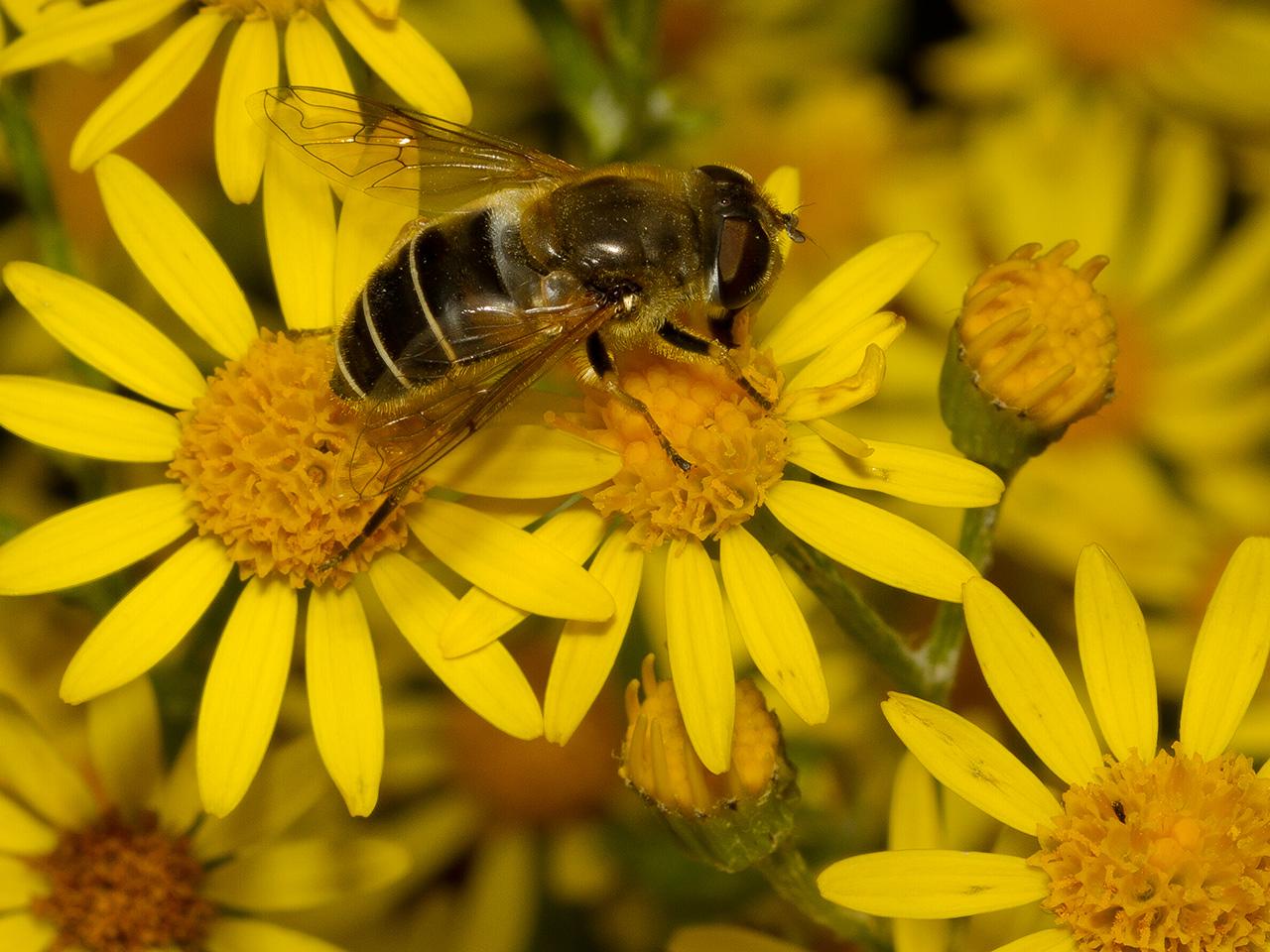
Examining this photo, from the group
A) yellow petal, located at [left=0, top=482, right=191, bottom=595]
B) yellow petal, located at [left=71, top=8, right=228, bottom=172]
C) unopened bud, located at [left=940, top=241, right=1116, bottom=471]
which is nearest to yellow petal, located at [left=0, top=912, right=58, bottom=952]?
yellow petal, located at [left=0, top=482, right=191, bottom=595]

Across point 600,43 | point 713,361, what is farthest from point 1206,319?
point 713,361

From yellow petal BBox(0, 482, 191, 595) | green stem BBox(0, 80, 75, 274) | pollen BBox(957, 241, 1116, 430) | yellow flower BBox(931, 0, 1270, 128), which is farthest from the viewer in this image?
yellow flower BBox(931, 0, 1270, 128)

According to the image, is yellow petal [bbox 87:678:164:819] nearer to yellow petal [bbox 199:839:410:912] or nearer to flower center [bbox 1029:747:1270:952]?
yellow petal [bbox 199:839:410:912]

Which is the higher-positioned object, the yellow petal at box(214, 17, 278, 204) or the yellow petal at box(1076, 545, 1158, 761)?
the yellow petal at box(214, 17, 278, 204)

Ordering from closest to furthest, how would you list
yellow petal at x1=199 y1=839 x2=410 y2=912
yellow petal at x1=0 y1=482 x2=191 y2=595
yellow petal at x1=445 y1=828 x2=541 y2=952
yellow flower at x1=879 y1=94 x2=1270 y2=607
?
yellow petal at x1=0 y1=482 x2=191 y2=595 → yellow petal at x1=199 y1=839 x2=410 y2=912 → yellow petal at x1=445 y1=828 x2=541 y2=952 → yellow flower at x1=879 y1=94 x2=1270 y2=607

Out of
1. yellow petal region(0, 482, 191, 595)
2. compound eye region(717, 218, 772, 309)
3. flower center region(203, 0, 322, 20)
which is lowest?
yellow petal region(0, 482, 191, 595)

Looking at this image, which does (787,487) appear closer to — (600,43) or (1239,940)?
(1239,940)

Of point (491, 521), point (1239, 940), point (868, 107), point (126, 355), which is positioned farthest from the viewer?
Result: point (868, 107)
